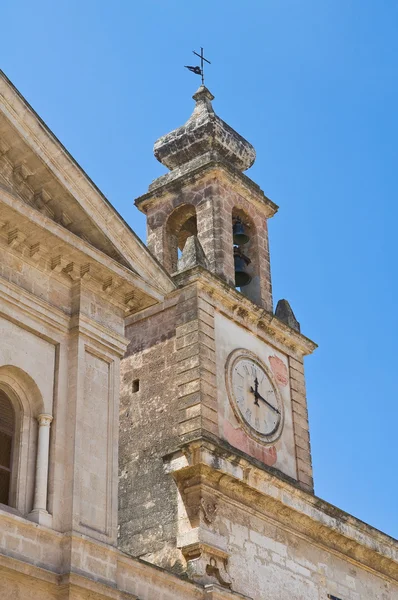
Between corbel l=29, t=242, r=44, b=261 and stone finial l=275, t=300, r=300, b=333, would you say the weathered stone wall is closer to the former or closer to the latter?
stone finial l=275, t=300, r=300, b=333

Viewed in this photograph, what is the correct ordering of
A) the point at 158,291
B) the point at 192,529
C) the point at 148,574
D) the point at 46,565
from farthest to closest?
1. the point at 192,529
2. the point at 158,291
3. the point at 148,574
4. the point at 46,565

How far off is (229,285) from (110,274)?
5732 mm

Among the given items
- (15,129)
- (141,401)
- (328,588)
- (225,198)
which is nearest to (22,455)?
(15,129)

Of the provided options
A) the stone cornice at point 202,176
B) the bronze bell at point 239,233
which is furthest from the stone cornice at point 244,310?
the stone cornice at point 202,176

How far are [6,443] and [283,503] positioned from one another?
21.6ft

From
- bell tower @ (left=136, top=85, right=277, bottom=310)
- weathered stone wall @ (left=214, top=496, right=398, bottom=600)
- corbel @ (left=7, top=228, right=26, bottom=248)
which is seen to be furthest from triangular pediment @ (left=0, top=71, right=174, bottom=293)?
bell tower @ (left=136, top=85, right=277, bottom=310)

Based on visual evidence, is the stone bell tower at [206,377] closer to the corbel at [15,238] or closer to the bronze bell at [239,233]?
the bronze bell at [239,233]

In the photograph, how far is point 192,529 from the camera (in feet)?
61.5

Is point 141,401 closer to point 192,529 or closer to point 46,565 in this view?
point 192,529

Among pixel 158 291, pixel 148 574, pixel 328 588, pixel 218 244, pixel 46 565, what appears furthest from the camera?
pixel 218 244

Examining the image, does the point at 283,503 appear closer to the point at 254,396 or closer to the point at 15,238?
the point at 254,396

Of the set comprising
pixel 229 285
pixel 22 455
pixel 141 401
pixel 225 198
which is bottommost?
pixel 22 455

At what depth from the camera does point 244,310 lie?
22.4m

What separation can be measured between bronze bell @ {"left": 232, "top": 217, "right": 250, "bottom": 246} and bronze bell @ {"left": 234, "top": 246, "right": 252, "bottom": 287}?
0.35m
